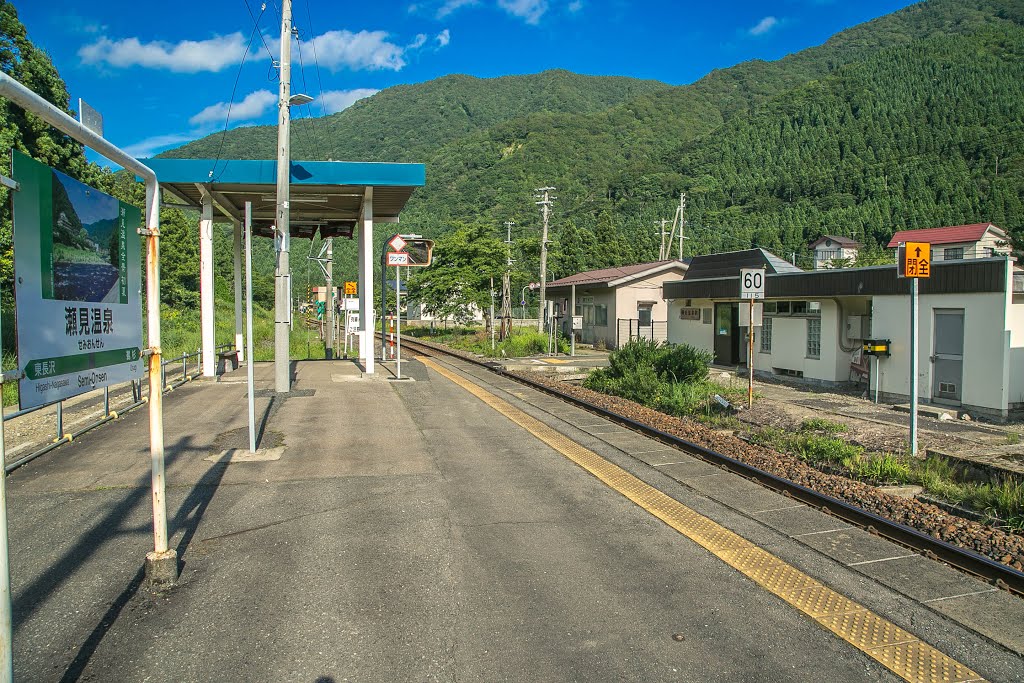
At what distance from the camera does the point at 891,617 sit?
14.8ft

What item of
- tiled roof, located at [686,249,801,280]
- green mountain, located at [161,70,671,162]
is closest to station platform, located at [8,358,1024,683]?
tiled roof, located at [686,249,801,280]

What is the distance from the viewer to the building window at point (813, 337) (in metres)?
19.0

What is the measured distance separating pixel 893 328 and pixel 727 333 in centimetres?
794

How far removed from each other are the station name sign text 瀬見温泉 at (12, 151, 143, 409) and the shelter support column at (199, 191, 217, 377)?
42.0ft

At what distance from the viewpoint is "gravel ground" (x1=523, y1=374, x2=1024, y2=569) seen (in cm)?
599

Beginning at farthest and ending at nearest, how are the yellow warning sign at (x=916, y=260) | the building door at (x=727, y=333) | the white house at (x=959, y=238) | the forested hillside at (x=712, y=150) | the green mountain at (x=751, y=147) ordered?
the green mountain at (x=751, y=147)
the forested hillside at (x=712, y=150)
the white house at (x=959, y=238)
the building door at (x=727, y=333)
the yellow warning sign at (x=916, y=260)

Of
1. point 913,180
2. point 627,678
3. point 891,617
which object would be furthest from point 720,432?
point 913,180

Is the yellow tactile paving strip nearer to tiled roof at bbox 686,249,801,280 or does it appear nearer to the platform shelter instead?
the platform shelter

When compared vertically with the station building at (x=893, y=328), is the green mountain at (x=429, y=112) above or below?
above

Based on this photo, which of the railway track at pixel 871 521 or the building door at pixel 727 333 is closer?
the railway track at pixel 871 521

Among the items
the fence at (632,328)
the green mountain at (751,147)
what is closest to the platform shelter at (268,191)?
the fence at (632,328)

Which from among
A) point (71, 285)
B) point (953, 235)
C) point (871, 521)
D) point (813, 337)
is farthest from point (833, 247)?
point (71, 285)

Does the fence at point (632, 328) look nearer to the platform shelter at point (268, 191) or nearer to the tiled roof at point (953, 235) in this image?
the platform shelter at point (268, 191)

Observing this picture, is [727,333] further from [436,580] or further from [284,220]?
[436,580]
